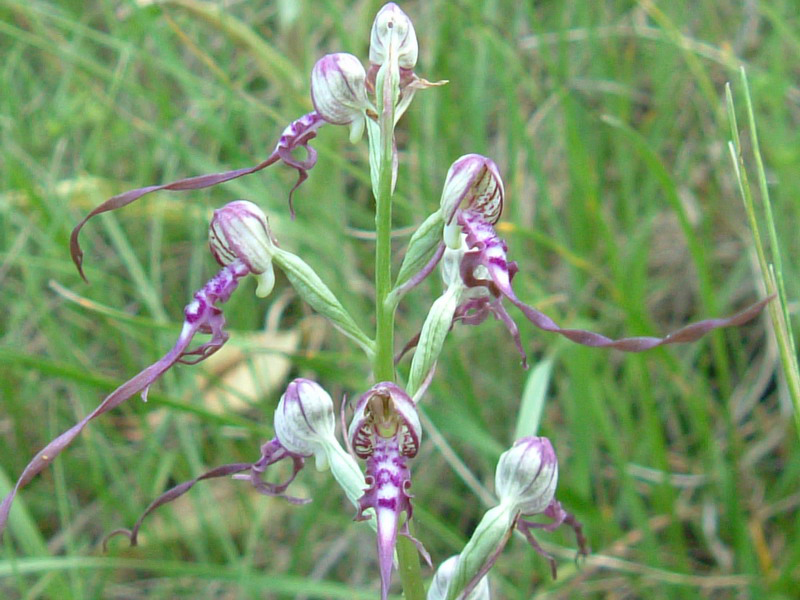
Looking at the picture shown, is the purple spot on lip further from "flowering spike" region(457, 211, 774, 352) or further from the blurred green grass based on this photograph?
the blurred green grass

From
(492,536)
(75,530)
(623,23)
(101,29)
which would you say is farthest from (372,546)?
(101,29)

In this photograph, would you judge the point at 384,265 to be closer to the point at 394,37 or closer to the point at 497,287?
the point at 497,287

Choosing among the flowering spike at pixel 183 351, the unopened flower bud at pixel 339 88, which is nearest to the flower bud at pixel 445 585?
the flowering spike at pixel 183 351

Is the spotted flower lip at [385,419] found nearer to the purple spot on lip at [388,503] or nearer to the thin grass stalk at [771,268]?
the purple spot on lip at [388,503]

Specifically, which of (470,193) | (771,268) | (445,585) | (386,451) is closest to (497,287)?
(470,193)

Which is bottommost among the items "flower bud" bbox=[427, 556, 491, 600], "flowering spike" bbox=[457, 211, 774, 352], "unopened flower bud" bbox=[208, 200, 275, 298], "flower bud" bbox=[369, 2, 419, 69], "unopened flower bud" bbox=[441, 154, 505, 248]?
"flower bud" bbox=[427, 556, 491, 600]

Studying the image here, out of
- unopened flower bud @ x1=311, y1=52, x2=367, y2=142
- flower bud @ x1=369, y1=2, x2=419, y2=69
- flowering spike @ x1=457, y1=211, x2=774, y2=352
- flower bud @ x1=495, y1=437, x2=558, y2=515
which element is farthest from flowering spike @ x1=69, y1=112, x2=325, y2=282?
flower bud @ x1=495, y1=437, x2=558, y2=515
